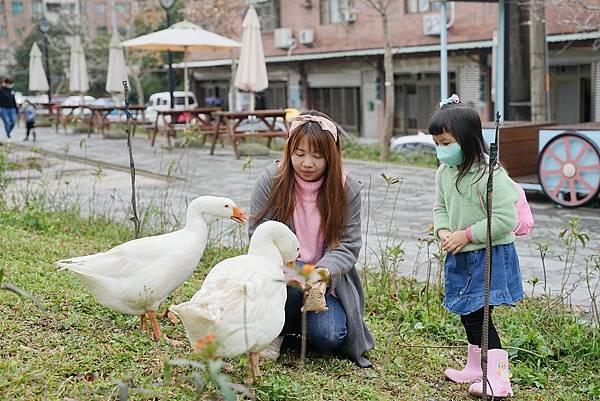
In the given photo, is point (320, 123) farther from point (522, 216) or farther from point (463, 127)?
point (522, 216)

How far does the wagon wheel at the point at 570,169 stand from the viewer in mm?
8125

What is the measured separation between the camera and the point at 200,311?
9.16 ft

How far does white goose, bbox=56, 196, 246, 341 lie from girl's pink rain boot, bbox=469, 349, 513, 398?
1341 mm

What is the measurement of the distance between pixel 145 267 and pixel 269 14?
2457 cm

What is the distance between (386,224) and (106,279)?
15.6 feet

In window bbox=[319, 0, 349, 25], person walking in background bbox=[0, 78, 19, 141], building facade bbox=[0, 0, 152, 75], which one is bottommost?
person walking in background bbox=[0, 78, 19, 141]

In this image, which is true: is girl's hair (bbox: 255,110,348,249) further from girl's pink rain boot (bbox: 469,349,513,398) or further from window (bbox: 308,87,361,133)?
window (bbox: 308,87,361,133)

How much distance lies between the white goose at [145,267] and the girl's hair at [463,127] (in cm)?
105

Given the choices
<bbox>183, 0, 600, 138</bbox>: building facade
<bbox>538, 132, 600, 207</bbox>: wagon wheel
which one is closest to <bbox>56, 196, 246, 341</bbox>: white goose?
<bbox>538, 132, 600, 207</bbox>: wagon wheel

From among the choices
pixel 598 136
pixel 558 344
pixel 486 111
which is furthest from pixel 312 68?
pixel 558 344

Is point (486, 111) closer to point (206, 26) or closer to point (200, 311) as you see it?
point (206, 26)

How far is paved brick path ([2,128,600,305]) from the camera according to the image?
20.8 ft

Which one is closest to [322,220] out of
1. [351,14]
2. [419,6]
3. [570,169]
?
[570,169]

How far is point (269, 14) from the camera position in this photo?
88.7 ft
